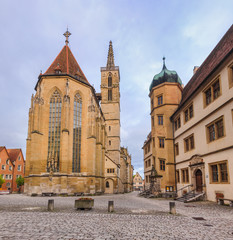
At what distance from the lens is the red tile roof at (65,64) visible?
3502 cm

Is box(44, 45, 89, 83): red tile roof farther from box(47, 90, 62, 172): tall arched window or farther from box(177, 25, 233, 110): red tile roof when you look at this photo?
box(177, 25, 233, 110): red tile roof

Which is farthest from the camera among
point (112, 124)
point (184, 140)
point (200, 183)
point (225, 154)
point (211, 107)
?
point (112, 124)

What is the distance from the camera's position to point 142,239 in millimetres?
6156

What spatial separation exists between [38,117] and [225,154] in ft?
79.6

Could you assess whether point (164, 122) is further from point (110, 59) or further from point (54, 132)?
point (110, 59)

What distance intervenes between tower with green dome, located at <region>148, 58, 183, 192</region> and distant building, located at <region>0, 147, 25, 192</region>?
36878 millimetres

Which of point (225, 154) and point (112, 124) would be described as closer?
point (225, 154)

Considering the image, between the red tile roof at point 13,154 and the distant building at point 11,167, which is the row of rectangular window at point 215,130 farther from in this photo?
the red tile roof at point 13,154

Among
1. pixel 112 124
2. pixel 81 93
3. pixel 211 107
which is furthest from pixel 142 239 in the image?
pixel 112 124

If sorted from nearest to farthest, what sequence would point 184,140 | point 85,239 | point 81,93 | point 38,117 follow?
point 85,239, point 184,140, point 38,117, point 81,93

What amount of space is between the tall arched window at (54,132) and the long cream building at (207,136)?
1316 centimetres

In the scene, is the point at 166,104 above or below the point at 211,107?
above

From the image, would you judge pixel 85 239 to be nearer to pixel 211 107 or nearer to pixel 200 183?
pixel 211 107

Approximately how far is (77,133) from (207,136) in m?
19.6
